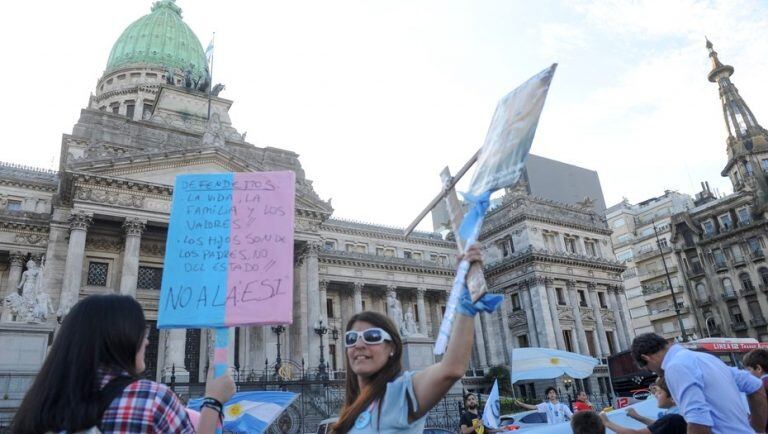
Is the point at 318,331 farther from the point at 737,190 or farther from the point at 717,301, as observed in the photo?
the point at 737,190

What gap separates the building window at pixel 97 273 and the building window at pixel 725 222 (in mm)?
57774

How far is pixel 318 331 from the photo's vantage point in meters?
26.8

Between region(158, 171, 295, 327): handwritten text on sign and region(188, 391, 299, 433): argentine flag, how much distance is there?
4.54 m

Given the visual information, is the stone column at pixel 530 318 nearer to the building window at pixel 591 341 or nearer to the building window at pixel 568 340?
the building window at pixel 568 340

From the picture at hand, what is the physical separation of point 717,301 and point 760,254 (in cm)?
628

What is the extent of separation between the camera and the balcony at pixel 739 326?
1966 inches

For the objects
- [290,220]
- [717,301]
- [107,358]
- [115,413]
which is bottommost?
[115,413]

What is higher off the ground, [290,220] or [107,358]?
[290,220]

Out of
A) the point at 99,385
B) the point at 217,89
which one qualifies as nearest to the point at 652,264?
the point at 217,89

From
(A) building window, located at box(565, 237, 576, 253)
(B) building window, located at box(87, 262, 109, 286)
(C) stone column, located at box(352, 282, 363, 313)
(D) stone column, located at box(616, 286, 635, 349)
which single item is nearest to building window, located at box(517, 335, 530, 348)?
(A) building window, located at box(565, 237, 576, 253)

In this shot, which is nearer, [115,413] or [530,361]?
[115,413]

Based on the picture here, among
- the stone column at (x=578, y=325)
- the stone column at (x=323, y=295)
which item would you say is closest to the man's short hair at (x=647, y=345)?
the stone column at (x=323, y=295)

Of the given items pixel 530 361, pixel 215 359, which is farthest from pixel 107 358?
pixel 530 361

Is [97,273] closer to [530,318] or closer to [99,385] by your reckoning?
[99,385]
